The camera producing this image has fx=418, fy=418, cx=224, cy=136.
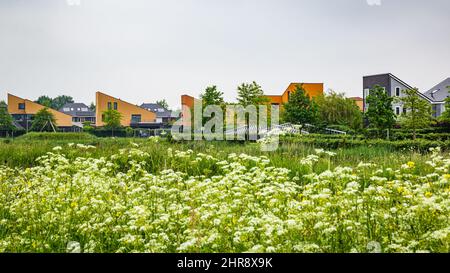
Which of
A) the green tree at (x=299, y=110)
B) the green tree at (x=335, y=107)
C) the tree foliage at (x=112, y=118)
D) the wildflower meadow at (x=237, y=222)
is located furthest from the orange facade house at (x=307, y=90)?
the wildflower meadow at (x=237, y=222)

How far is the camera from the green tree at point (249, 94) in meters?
18.2

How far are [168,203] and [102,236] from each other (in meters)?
→ 0.73

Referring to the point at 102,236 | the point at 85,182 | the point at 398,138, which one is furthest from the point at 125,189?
the point at 398,138

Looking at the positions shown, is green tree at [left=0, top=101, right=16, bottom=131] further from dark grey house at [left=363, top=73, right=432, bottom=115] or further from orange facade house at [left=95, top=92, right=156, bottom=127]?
orange facade house at [left=95, top=92, right=156, bottom=127]

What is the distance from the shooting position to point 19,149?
991 centimetres

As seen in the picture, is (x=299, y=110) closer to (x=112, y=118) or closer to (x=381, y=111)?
(x=381, y=111)

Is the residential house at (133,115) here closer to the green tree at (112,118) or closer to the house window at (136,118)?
the house window at (136,118)

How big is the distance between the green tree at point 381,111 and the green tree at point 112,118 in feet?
41.8

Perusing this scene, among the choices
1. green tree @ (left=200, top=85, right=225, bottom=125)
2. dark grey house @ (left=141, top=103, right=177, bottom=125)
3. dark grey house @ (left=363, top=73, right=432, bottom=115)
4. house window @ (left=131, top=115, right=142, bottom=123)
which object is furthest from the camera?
house window @ (left=131, top=115, right=142, bottom=123)

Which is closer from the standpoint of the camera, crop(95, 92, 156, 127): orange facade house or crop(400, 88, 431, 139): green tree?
crop(400, 88, 431, 139): green tree

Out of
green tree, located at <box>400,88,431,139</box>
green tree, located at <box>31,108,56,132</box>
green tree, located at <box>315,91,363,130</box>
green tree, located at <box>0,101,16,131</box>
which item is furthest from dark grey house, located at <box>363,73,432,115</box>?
green tree, located at <box>31,108,56,132</box>

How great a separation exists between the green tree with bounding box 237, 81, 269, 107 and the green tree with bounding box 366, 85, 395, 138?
4.49m

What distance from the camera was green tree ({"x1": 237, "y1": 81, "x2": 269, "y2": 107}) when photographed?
18.2m

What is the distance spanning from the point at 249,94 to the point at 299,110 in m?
3.55
